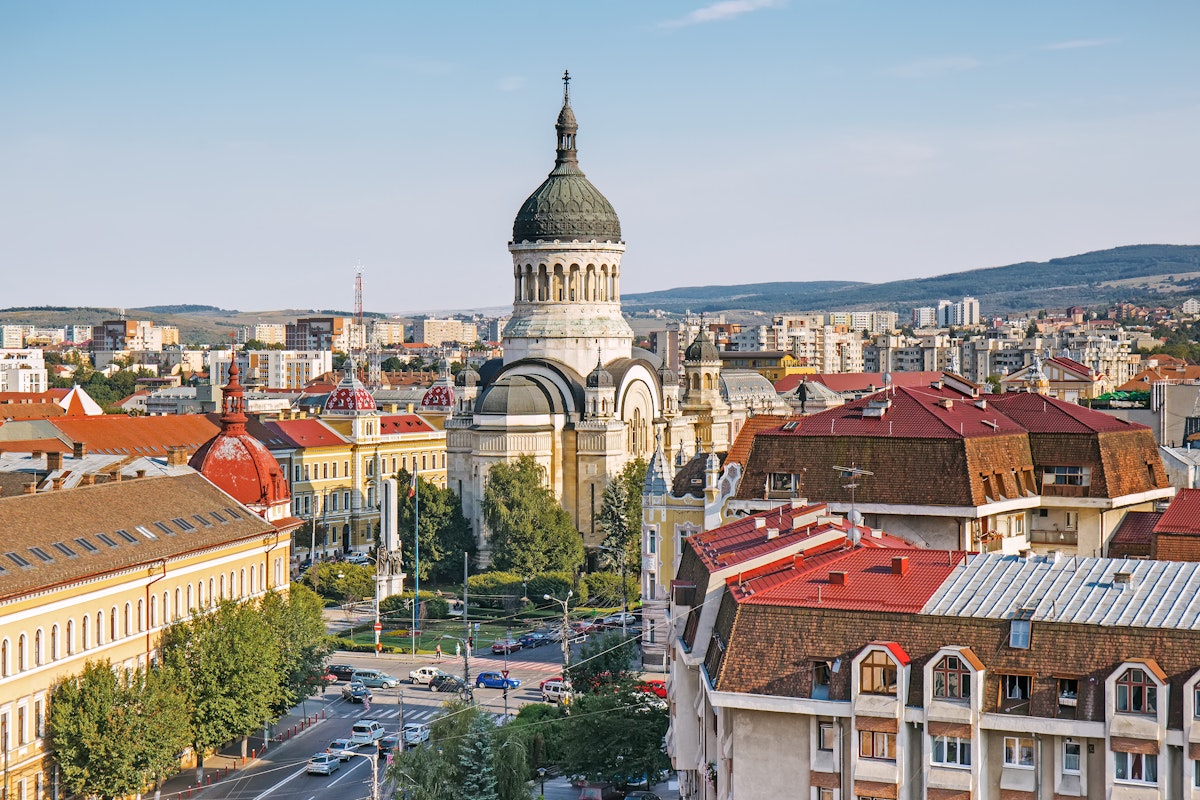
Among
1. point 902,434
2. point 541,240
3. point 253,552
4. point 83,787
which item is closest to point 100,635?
point 83,787

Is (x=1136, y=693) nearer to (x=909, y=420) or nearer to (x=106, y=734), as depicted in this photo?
(x=909, y=420)

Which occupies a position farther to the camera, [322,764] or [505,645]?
[505,645]

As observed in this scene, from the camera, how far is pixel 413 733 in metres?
57.8

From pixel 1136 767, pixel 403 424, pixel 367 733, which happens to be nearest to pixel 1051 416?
pixel 367 733

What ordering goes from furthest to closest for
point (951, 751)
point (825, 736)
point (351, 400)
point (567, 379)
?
1. point (351, 400)
2. point (567, 379)
3. point (825, 736)
4. point (951, 751)

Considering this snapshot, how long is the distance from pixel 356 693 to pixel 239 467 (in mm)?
9352

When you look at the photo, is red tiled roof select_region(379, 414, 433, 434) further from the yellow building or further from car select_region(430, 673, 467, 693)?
the yellow building

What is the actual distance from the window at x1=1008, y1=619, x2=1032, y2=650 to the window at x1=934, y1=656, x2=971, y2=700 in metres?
0.88

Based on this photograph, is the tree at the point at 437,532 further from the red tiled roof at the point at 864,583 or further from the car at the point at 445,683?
the red tiled roof at the point at 864,583

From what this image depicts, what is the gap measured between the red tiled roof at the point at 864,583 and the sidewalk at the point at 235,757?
25071 millimetres

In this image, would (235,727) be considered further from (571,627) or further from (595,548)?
(595,548)

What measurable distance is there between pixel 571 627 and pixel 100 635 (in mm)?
31815

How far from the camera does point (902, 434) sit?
1997 inches

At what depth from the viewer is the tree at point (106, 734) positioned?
4866 cm
